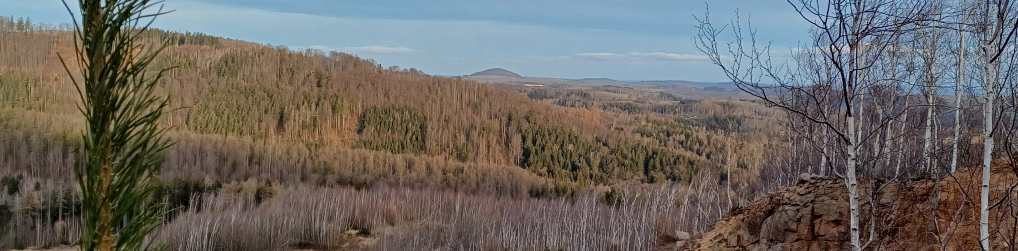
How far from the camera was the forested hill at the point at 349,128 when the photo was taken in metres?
38.9

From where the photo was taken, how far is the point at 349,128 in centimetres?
5162

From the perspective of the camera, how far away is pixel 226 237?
16.9 meters

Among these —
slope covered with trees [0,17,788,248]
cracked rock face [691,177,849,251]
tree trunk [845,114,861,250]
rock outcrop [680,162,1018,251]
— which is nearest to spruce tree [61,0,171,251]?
tree trunk [845,114,861,250]

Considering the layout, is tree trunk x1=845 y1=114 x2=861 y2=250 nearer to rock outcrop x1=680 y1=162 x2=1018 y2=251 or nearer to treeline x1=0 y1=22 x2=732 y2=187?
rock outcrop x1=680 y1=162 x2=1018 y2=251

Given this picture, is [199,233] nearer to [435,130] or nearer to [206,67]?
[435,130]

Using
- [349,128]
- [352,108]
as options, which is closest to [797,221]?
[349,128]

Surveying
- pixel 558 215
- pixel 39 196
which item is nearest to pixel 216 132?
pixel 39 196

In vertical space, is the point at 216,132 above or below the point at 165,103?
below

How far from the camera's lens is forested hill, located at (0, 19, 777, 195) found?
1532 inches

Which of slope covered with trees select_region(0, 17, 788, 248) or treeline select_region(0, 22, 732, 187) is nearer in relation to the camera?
slope covered with trees select_region(0, 17, 788, 248)

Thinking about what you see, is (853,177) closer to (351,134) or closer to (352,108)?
(351,134)

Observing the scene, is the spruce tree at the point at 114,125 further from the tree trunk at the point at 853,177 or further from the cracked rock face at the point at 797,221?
the cracked rock face at the point at 797,221

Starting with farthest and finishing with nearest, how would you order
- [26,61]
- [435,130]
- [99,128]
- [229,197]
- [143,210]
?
[435,130] < [26,61] < [229,197] < [143,210] < [99,128]

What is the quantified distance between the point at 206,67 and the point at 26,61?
1339 cm
